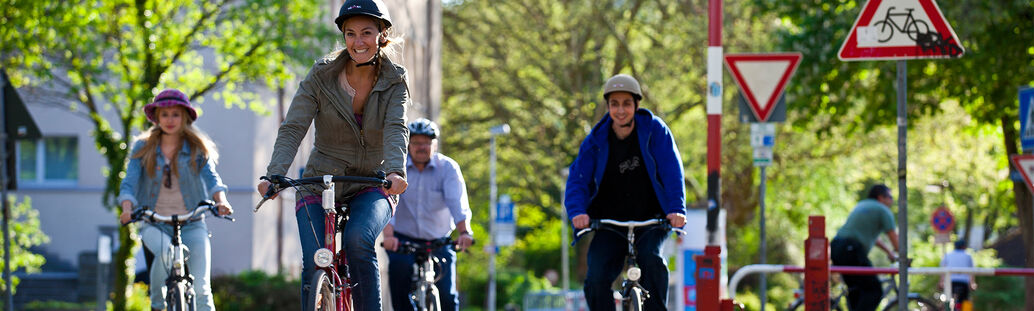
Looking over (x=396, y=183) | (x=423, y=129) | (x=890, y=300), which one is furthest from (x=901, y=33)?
(x=890, y=300)

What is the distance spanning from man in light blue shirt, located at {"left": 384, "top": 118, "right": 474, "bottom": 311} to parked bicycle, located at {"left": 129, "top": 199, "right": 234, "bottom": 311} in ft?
4.24

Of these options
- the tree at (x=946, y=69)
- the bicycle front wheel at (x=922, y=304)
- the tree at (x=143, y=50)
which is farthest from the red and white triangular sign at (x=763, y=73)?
the tree at (x=143, y=50)

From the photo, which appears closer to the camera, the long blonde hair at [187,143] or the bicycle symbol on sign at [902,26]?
the bicycle symbol on sign at [902,26]

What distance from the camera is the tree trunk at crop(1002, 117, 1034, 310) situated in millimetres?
17344

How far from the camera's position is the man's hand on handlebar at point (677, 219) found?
7371mm

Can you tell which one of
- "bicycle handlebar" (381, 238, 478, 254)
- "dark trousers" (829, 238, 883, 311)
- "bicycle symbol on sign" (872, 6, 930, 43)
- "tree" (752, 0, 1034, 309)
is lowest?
"dark trousers" (829, 238, 883, 311)

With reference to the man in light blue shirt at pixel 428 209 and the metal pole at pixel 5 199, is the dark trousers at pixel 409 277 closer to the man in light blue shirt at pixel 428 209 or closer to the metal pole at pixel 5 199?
the man in light blue shirt at pixel 428 209

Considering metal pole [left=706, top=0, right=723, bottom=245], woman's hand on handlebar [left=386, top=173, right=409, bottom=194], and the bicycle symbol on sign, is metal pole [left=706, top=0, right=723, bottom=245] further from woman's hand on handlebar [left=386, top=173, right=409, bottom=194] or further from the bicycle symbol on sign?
woman's hand on handlebar [left=386, top=173, right=409, bottom=194]

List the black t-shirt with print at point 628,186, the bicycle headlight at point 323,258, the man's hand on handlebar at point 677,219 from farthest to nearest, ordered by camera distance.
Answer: the black t-shirt with print at point 628,186, the man's hand on handlebar at point 677,219, the bicycle headlight at point 323,258

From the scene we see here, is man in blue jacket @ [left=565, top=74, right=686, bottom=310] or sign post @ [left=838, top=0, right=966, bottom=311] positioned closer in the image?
man in blue jacket @ [left=565, top=74, right=686, bottom=310]

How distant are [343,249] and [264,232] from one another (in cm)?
1952

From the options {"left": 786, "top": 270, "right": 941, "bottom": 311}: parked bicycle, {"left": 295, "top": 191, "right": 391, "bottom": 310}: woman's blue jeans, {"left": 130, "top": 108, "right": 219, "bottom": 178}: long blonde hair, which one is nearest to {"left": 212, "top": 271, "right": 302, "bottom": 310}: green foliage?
{"left": 786, "top": 270, "right": 941, "bottom": 311}: parked bicycle

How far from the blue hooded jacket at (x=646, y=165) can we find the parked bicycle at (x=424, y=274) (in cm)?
151

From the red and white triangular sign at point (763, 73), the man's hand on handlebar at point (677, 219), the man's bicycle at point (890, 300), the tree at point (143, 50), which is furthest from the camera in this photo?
the tree at point (143, 50)
